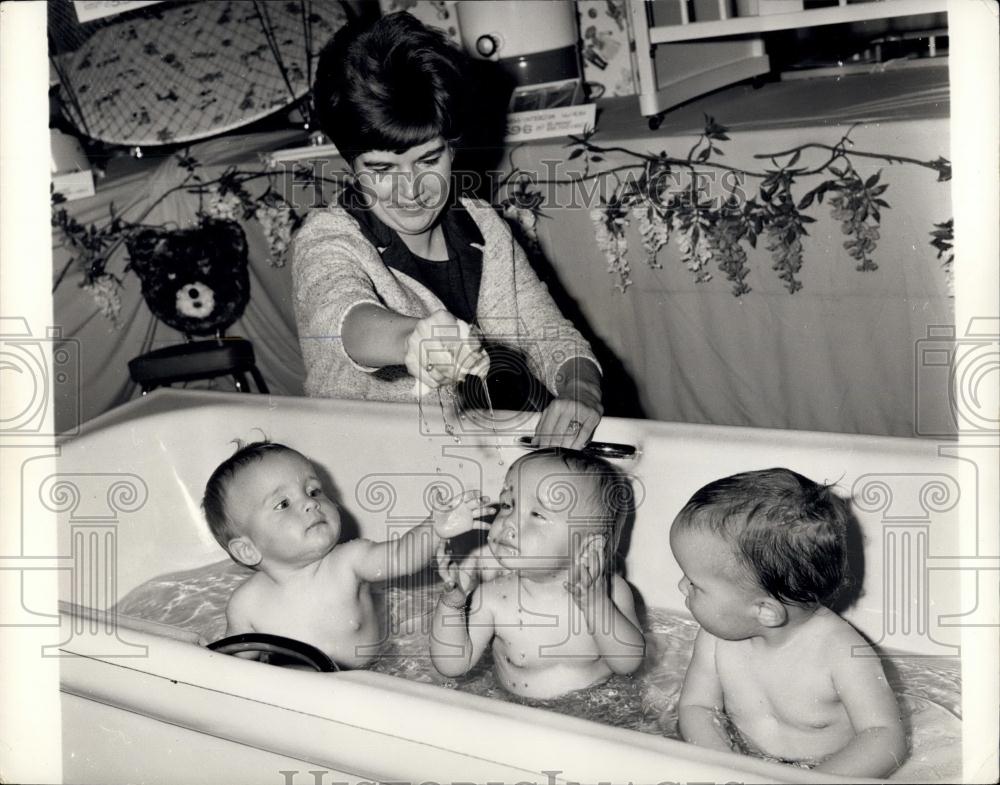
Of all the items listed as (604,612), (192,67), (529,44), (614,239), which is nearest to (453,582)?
(604,612)

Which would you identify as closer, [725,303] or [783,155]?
[783,155]

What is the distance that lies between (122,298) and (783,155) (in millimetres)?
1199

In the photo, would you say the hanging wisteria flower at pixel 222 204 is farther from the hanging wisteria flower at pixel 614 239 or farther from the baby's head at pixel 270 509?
the baby's head at pixel 270 509

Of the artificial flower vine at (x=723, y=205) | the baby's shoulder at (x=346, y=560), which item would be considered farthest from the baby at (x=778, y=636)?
the artificial flower vine at (x=723, y=205)

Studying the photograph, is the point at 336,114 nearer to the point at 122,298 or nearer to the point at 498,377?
the point at 498,377

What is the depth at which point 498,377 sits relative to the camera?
1.20 meters

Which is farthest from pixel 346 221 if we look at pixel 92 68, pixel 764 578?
pixel 92 68

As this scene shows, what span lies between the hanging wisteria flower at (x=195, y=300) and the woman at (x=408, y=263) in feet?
2.14

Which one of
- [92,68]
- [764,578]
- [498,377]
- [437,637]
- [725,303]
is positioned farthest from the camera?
[92,68]

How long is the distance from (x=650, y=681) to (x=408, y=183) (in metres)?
0.61

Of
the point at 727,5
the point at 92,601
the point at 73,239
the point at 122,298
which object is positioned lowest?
the point at 92,601

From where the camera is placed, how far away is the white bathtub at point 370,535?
61cm

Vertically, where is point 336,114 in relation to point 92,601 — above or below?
above
